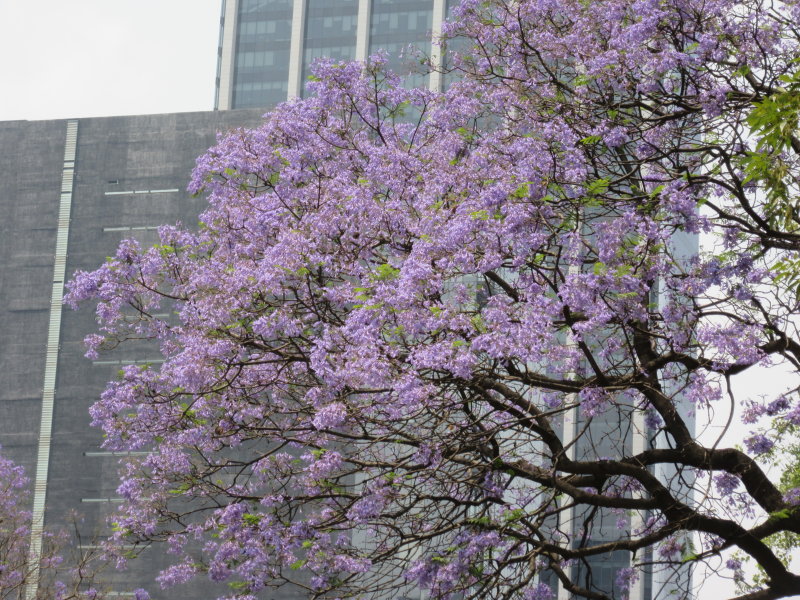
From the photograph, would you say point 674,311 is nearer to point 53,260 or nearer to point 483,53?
point 483,53

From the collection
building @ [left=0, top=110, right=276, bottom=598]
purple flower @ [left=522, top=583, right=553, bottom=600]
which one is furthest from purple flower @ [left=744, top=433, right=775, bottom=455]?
building @ [left=0, top=110, right=276, bottom=598]

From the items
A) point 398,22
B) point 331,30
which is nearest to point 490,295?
point 398,22

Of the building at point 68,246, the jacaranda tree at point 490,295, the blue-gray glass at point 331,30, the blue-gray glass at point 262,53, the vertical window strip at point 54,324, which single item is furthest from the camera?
the blue-gray glass at point 262,53

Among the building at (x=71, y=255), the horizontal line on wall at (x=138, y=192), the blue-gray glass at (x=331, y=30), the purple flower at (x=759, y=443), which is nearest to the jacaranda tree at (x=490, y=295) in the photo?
the purple flower at (x=759, y=443)

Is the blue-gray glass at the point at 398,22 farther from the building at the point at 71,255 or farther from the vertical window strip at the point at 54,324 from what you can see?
the vertical window strip at the point at 54,324

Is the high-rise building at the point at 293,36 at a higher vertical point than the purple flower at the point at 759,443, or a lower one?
higher

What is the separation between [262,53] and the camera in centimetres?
9869

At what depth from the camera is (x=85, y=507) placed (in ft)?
216

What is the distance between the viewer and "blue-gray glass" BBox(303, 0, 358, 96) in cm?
9656

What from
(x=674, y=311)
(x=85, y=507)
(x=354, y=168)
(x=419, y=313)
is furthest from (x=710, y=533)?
(x=85, y=507)

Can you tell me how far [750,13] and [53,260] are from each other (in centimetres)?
6063

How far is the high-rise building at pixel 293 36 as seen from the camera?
95.6 meters

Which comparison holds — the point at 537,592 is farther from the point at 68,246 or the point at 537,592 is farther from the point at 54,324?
the point at 68,246

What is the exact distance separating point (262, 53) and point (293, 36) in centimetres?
263
